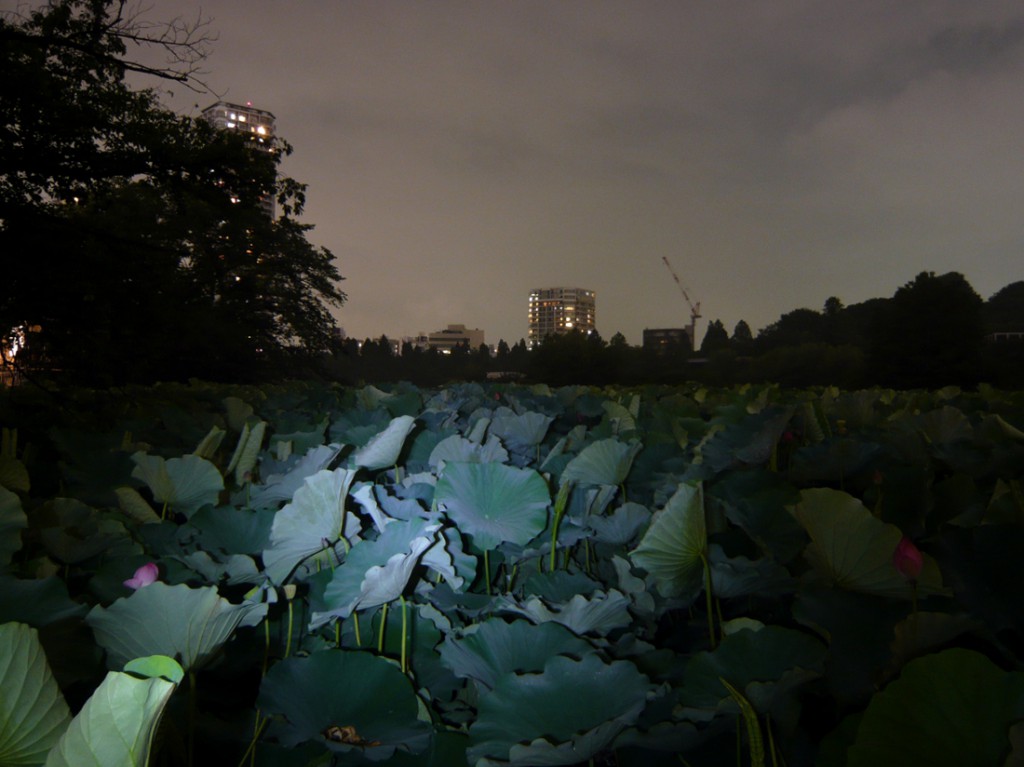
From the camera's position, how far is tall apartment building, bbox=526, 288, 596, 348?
8556cm

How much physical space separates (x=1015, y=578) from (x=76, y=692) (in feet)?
3.08

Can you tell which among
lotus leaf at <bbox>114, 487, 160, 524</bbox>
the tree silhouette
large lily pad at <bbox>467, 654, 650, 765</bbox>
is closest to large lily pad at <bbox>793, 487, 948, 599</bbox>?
large lily pad at <bbox>467, 654, 650, 765</bbox>

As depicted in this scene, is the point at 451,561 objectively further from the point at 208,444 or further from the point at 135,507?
the point at 208,444

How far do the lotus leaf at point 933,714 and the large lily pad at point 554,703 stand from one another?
0.56ft

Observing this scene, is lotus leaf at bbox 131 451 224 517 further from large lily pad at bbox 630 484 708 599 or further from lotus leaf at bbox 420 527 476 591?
large lily pad at bbox 630 484 708 599

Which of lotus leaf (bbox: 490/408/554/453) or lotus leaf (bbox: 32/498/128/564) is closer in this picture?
lotus leaf (bbox: 32/498/128/564)

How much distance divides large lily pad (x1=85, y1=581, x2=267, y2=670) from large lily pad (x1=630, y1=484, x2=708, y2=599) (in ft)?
1.43

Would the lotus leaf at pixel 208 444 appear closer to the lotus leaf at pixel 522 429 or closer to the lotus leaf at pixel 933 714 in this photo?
the lotus leaf at pixel 522 429

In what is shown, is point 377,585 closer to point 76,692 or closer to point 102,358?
point 76,692

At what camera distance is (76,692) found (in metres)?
0.64

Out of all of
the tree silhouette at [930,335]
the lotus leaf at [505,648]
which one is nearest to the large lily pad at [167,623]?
the lotus leaf at [505,648]

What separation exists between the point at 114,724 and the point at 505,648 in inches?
13.5

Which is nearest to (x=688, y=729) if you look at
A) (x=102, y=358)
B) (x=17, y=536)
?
(x=17, y=536)

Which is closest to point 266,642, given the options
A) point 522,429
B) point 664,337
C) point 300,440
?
point 300,440
